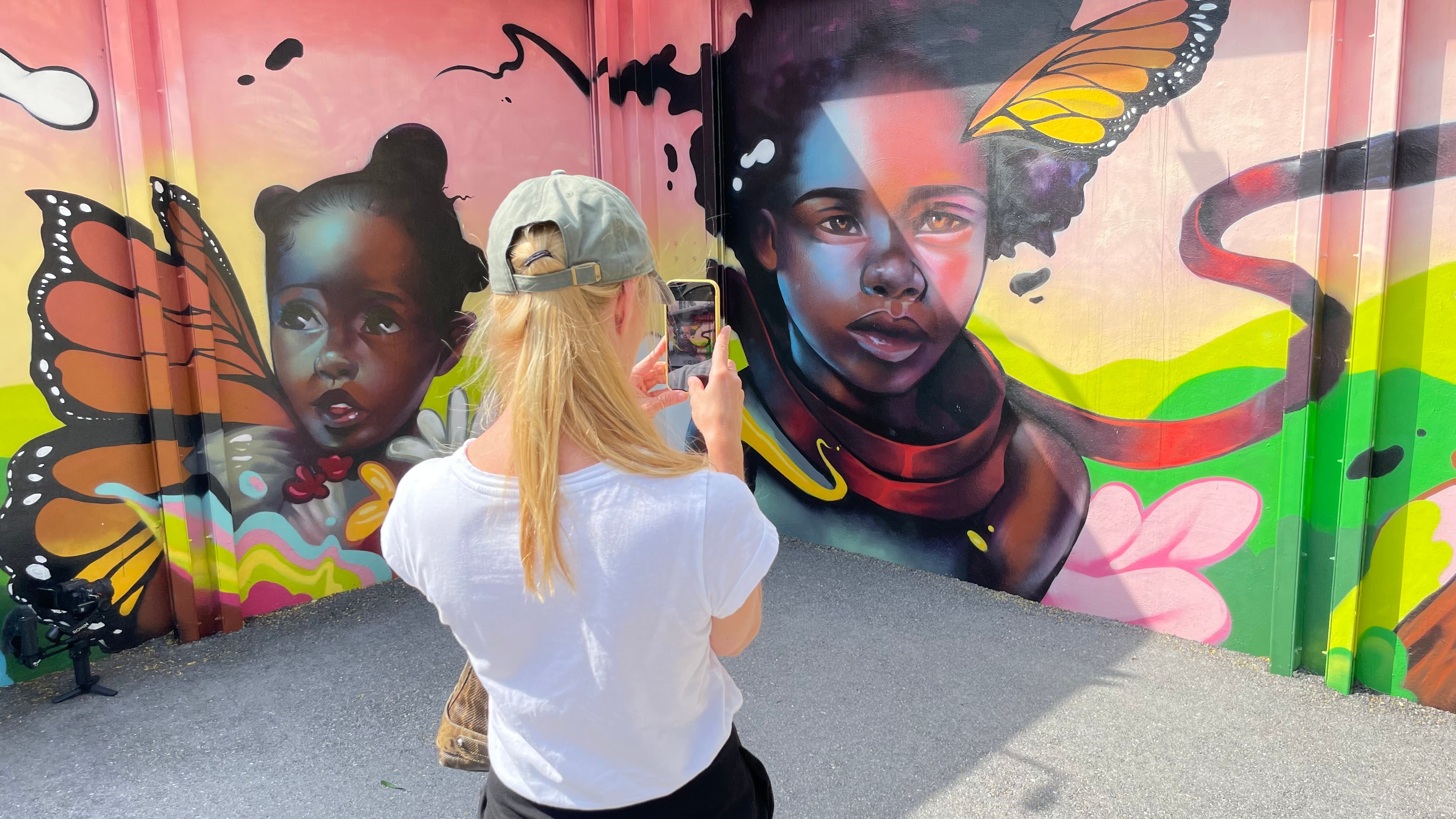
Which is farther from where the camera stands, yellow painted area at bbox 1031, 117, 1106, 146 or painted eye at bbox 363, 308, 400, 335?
painted eye at bbox 363, 308, 400, 335

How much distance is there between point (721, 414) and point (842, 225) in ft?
10.6

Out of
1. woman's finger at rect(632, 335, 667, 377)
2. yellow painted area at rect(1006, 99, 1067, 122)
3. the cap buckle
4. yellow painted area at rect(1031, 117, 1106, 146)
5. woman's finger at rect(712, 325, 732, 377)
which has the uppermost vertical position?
yellow painted area at rect(1006, 99, 1067, 122)

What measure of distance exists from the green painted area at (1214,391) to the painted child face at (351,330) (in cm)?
326

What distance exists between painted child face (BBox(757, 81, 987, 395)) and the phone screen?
5.89 feet

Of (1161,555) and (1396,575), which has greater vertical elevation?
(1396,575)

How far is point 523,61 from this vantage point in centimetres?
448

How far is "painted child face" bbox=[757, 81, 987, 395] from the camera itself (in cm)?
387

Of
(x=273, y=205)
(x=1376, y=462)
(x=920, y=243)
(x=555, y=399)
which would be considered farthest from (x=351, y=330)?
(x=1376, y=462)

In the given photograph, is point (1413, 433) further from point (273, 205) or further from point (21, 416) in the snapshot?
point (21, 416)

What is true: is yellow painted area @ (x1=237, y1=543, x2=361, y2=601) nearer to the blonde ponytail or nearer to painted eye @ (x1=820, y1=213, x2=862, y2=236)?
painted eye @ (x1=820, y1=213, x2=862, y2=236)

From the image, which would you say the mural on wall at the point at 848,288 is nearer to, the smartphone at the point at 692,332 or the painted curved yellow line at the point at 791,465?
the painted curved yellow line at the point at 791,465

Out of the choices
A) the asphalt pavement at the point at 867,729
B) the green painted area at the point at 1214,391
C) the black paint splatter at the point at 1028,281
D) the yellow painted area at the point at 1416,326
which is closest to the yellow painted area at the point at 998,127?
the black paint splatter at the point at 1028,281

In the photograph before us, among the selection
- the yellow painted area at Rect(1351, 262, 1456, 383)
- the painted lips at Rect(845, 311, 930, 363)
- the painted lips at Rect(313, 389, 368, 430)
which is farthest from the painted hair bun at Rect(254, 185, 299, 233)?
the yellow painted area at Rect(1351, 262, 1456, 383)

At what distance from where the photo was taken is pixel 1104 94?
11.1 ft
